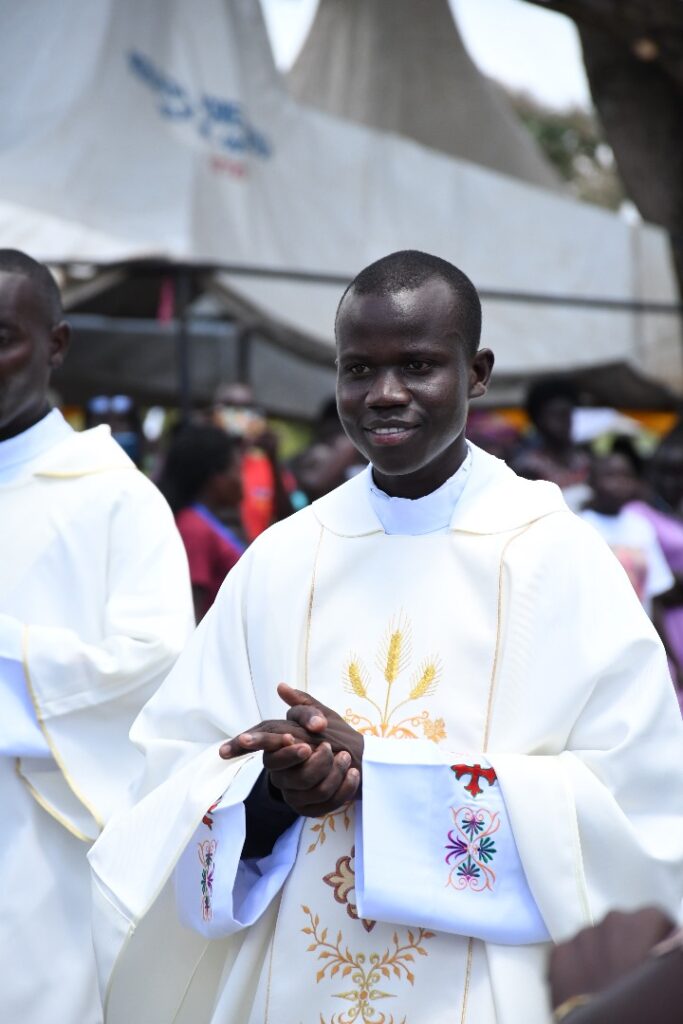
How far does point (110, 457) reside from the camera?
3854 mm

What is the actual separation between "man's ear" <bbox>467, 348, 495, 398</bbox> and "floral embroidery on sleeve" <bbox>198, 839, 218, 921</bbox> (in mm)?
997

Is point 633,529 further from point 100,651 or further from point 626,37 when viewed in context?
point 626,37

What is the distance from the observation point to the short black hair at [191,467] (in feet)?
19.9

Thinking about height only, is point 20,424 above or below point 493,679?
below

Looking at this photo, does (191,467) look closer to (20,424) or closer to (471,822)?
(20,424)

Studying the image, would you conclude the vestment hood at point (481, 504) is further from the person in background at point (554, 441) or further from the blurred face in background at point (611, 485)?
the person in background at point (554, 441)

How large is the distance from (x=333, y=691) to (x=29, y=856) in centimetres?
122

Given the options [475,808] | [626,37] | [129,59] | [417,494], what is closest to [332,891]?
[475,808]

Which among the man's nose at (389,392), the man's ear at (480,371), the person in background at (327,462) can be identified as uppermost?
the man's nose at (389,392)

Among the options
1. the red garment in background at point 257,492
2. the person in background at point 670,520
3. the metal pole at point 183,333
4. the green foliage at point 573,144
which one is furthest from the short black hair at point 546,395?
the green foliage at point 573,144

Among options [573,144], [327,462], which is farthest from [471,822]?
[573,144]

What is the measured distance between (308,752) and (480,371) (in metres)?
0.88

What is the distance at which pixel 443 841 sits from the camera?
8.48 feet

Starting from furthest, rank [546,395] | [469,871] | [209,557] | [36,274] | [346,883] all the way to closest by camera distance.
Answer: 1. [546,395]
2. [209,557]
3. [36,274]
4. [346,883]
5. [469,871]
